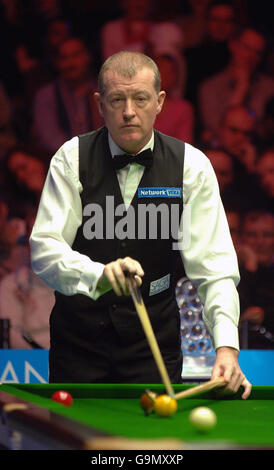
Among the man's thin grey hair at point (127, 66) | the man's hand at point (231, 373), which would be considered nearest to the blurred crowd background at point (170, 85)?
the man's thin grey hair at point (127, 66)

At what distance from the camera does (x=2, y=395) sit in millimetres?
1978

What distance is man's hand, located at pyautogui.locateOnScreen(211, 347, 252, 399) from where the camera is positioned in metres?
2.23

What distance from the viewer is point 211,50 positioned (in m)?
5.40

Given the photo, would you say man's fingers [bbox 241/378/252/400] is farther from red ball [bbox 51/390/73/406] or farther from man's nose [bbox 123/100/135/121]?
man's nose [bbox 123/100/135/121]

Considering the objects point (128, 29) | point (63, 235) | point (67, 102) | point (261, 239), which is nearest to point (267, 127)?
point (261, 239)

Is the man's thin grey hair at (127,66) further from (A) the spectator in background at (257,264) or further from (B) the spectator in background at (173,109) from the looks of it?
(A) the spectator in background at (257,264)

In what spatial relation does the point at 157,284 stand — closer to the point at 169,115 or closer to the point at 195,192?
the point at 195,192

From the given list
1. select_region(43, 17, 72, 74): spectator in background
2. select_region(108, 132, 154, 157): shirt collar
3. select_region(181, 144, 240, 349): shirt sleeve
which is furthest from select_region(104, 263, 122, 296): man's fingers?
select_region(43, 17, 72, 74): spectator in background

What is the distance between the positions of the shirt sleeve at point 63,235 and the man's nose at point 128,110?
0.27 m

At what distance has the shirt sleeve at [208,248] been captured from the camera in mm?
2539

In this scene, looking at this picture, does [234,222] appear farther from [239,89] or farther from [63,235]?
A: [63,235]

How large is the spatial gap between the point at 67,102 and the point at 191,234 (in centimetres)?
293

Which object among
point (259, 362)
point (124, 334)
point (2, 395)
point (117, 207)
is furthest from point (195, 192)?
point (259, 362)

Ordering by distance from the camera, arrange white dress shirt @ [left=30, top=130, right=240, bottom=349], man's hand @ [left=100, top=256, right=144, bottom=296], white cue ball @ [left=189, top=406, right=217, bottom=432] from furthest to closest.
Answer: white dress shirt @ [left=30, top=130, right=240, bottom=349], man's hand @ [left=100, top=256, right=144, bottom=296], white cue ball @ [left=189, top=406, right=217, bottom=432]
